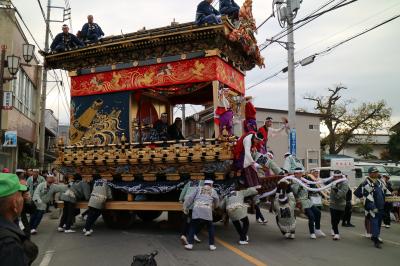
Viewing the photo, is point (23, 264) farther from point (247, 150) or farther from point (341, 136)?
point (341, 136)

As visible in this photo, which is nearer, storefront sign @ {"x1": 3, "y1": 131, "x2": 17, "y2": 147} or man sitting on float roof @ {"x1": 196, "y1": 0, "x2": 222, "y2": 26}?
man sitting on float roof @ {"x1": 196, "y1": 0, "x2": 222, "y2": 26}

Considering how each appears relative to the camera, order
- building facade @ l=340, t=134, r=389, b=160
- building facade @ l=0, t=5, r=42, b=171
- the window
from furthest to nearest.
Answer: building facade @ l=340, t=134, r=389, b=160 < the window < building facade @ l=0, t=5, r=42, b=171

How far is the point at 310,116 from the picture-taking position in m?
31.9

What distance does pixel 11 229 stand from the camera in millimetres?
2340

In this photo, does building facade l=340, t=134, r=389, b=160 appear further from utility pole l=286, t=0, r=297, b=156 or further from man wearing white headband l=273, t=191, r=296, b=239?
man wearing white headband l=273, t=191, r=296, b=239

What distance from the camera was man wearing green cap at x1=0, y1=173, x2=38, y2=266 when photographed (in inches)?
84.7

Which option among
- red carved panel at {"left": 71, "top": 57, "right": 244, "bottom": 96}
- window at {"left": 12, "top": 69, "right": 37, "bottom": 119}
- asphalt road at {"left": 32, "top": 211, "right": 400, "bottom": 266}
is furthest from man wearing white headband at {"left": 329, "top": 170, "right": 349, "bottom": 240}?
window at {"left": 12, "top": 69, "right": 37, "bottom": 119}

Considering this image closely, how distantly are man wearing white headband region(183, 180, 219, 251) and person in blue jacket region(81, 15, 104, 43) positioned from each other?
541cm

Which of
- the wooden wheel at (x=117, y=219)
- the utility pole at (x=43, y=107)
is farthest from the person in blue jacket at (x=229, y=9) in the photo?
the utility pole at (x=43, y=107)

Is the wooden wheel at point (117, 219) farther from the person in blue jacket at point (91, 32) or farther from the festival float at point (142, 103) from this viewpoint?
the person in blue jacket at point (91, 32)

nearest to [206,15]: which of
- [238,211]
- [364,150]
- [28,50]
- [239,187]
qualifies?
[239,187]

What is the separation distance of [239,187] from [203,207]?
4.21 ft

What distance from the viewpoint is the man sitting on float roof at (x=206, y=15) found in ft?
30.1

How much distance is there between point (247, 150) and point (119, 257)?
131 inches
